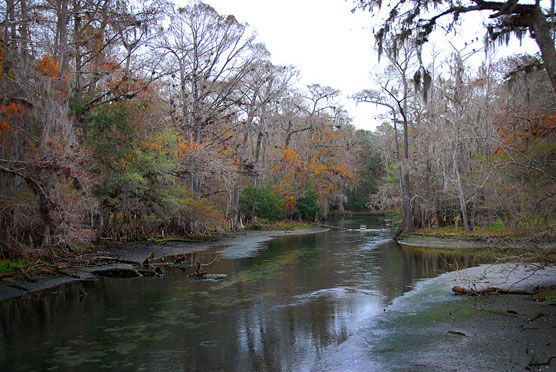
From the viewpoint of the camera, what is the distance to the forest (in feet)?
38.2

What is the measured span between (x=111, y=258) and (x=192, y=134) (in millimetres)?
15303

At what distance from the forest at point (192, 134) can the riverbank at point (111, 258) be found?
37.7 inches

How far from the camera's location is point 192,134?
2988 centimetres

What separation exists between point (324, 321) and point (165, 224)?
18580mm

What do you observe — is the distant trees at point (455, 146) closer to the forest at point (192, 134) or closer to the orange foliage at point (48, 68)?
the forest at point (192, 134)

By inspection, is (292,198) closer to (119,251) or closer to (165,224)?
(165,224)

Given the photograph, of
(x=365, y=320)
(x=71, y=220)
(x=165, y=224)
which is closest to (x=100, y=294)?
(x=71, y=220)

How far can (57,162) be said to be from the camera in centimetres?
1140

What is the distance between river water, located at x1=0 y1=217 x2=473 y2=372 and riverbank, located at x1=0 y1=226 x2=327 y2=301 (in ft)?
2.31

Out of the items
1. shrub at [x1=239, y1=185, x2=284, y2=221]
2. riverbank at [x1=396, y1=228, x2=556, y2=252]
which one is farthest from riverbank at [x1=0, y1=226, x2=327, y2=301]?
riverbank at [x1=396, y1=228, x2=556, y2=252]

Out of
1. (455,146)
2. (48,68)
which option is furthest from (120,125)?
(455,146)

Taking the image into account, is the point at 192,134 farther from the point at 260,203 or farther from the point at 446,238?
the point at 446,238

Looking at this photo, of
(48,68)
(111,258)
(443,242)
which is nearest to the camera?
(48,68)

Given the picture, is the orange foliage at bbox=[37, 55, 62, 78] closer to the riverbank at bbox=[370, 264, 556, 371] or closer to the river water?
the river water
